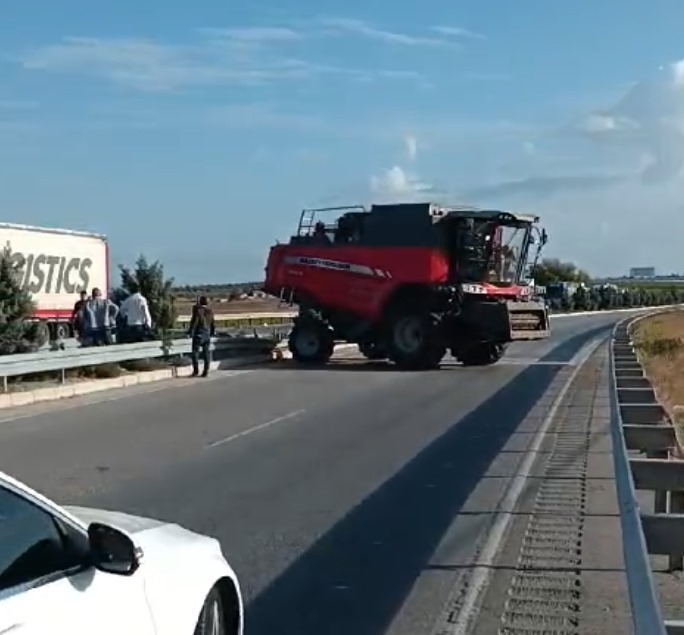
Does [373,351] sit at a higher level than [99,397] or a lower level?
higher

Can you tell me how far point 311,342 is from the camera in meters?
33.2

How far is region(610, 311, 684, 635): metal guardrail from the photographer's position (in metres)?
4.97

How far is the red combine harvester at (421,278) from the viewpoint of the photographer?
30328 mm

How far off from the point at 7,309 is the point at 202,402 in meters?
5.39

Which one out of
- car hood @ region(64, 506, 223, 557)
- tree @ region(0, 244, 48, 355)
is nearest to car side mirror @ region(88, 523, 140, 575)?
car hood @ region(64, 506, 223, 557)

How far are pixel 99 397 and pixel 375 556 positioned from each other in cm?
1473

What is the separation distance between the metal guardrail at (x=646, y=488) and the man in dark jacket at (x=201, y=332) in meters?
15.5

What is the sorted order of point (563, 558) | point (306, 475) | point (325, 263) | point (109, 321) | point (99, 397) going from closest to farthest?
point (563, 558), point (306, 475), point (99, 397), point (109, 321), point (325, 263)

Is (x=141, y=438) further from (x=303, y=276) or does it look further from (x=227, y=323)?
(x=227, y=323)

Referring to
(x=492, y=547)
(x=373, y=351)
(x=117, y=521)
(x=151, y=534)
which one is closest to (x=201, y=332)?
(x=373, y=351)

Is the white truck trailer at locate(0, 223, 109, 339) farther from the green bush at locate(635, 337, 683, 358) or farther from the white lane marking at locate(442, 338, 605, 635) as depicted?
the white lane marking at locate(442, 338, 605, 635)

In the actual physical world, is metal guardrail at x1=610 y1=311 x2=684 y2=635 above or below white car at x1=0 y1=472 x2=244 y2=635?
below

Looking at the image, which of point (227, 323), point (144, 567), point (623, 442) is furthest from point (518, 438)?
point (227, 323)

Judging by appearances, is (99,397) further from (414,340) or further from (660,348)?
(660,348)
